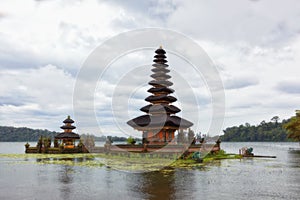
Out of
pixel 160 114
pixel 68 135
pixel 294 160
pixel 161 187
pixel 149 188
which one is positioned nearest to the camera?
pixel 149 188

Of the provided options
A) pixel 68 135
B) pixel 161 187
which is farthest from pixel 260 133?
pixel 161 187

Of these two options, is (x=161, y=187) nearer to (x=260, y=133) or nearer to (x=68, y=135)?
(x=68, y=135)

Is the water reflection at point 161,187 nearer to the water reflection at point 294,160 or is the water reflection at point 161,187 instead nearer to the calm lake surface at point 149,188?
the calm lake surface at point 149,188

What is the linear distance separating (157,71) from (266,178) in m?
30.4

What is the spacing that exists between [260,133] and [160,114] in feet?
458

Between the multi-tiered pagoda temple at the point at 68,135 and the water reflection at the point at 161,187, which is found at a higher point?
the multi-tiered pagoda temple at the point at 68,135

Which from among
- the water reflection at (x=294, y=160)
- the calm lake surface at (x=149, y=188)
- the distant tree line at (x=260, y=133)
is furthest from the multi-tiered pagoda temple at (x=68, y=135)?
the distant tree line at (x=260, y=133)

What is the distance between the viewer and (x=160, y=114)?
4278cm

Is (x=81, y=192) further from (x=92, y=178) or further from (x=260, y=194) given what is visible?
(x=260, y=194)

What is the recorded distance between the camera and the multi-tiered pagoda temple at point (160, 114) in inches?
1604

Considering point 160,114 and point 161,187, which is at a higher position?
point 160,114

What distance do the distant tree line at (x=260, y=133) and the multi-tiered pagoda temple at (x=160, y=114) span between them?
124 metres

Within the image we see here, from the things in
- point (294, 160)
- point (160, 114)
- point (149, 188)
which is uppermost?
point (160, 114)

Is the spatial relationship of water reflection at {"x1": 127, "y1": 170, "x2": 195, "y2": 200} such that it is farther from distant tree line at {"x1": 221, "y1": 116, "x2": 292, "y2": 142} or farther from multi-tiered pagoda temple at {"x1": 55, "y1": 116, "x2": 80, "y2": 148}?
distant tree line at {"x1": 221, "y1": 116, "x2": 292, "y2": 142}
